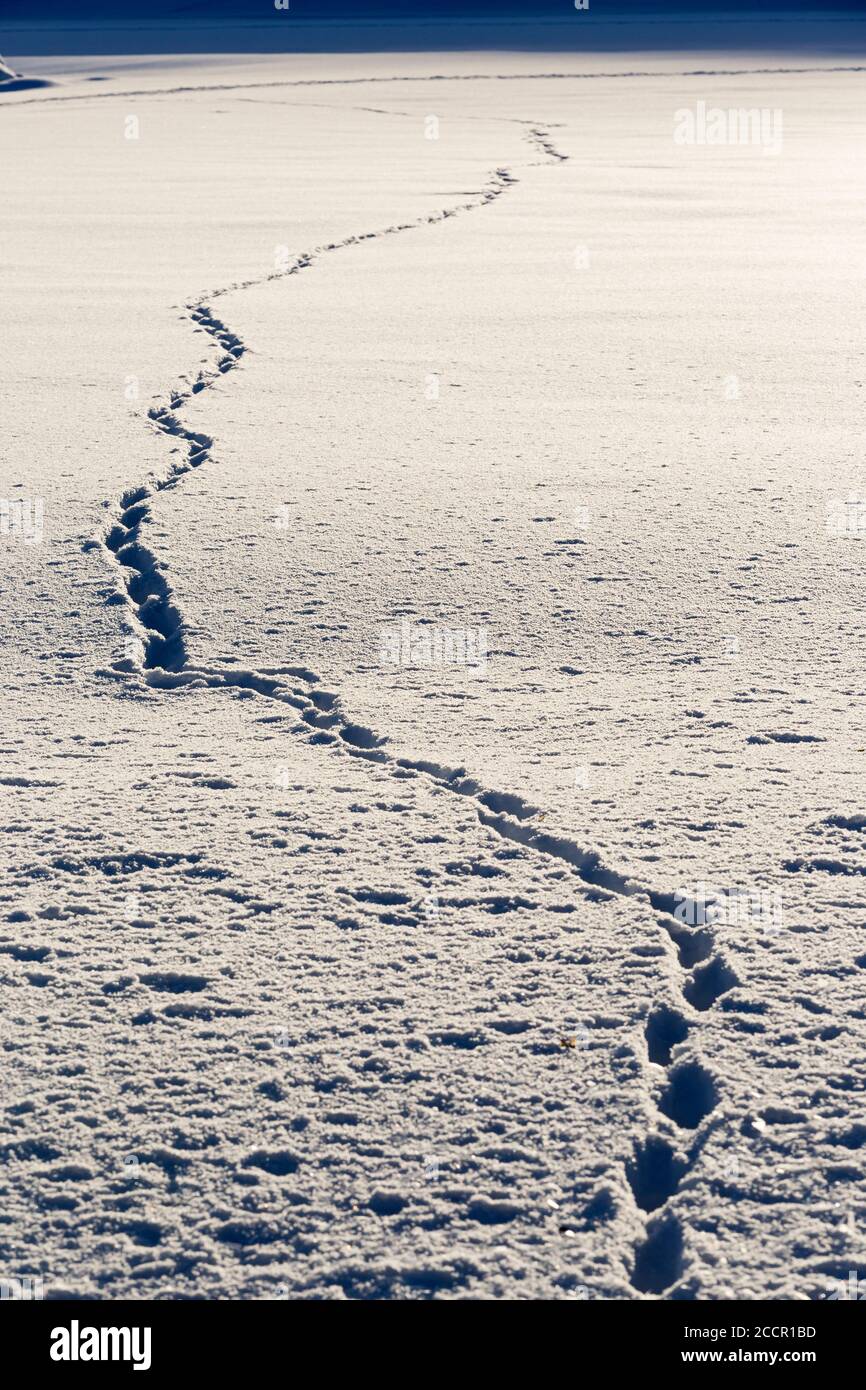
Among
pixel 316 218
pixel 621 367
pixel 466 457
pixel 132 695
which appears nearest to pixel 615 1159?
pixel 132 695

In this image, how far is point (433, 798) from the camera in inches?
101

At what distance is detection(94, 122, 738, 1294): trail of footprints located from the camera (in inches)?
68.9

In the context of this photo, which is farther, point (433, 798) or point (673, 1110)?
point (433, 798)

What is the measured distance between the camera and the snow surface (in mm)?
1726

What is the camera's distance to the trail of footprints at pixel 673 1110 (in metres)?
1.66

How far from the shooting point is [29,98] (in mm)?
16078

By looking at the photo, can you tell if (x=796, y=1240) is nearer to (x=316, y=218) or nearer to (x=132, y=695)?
(x=132, y=695)

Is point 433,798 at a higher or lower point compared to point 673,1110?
higher

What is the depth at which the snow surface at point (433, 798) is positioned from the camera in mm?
1726

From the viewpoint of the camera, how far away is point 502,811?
8.26 ft

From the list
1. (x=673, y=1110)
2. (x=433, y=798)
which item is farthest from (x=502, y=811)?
(x=673, y=1110)

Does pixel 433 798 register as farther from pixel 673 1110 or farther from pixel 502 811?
pixel 673 1110

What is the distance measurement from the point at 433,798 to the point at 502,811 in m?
0.12

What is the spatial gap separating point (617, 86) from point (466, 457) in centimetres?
1386
